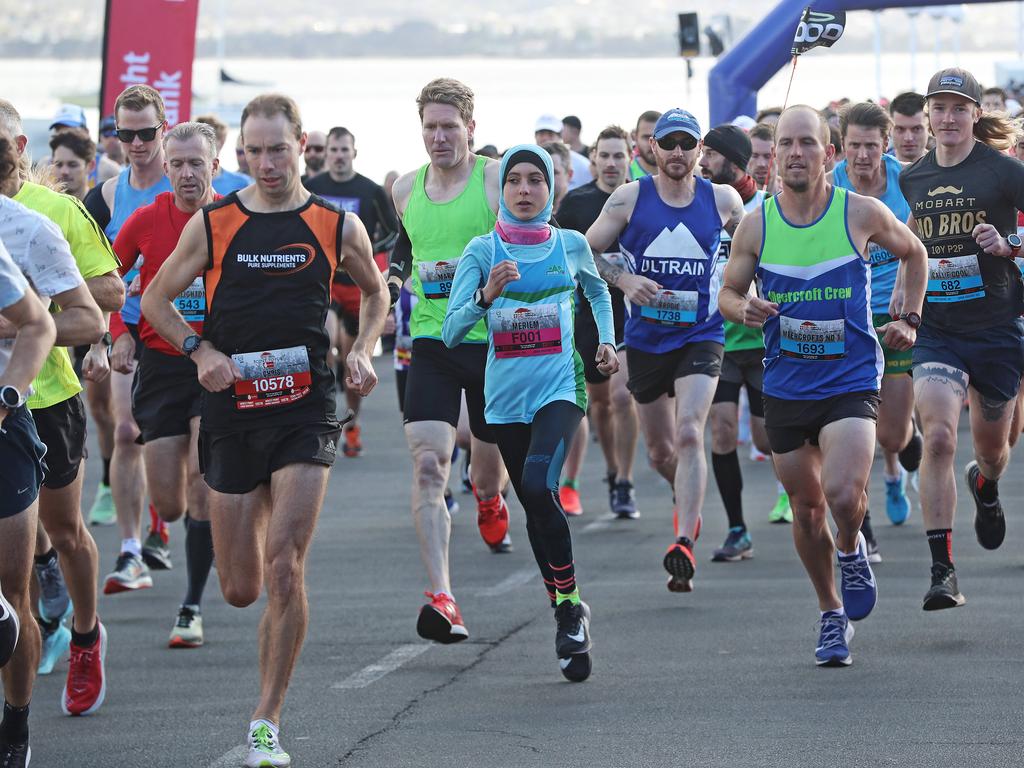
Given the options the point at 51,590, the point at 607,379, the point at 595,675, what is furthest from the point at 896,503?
the point at 51,590

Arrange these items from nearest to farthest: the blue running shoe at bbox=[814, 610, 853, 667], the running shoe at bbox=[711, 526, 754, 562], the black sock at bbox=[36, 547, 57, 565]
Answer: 1. the blue running shoe at bbox=[814, 610, 853, 667]
2. the black sock at bbox=[36, 547, 57, 565]
3. the running shoe at bbox=[711, 526, 754, 562]

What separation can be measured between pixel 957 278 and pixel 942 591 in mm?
1444

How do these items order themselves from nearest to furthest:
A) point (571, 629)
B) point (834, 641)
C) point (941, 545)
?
point (571, 629) < point (834, 641) < point (941, 545)

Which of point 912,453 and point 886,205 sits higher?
Result: point 886,205

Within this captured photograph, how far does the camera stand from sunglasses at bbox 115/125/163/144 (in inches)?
363

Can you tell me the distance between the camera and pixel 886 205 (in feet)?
29.2

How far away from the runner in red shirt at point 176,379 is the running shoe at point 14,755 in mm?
2334

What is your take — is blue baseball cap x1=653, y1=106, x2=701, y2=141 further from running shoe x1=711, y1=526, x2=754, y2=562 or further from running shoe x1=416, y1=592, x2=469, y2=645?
running shoe x1=416, y1=592, x2=469, y2=645

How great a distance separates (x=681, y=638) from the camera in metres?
8.23

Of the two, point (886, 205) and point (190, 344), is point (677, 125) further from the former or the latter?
point (190, 344)

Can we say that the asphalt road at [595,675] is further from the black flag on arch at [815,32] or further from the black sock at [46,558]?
the black flag on arch at [815,32]

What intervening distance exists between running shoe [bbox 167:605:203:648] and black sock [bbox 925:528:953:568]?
3084 millimetres

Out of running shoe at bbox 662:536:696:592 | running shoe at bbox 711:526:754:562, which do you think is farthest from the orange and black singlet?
running shoe at bbox 711:526:754:562

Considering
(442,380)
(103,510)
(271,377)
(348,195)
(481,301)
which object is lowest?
(103,510)
